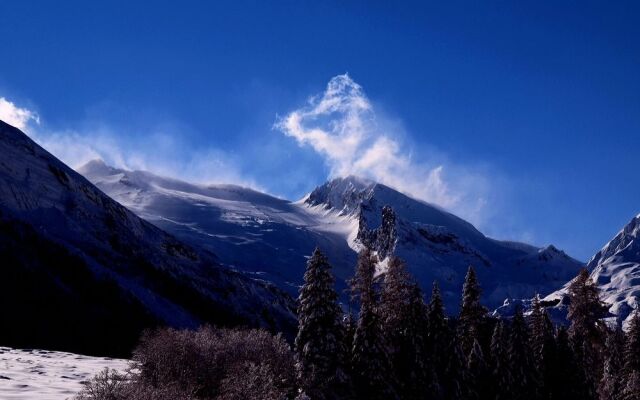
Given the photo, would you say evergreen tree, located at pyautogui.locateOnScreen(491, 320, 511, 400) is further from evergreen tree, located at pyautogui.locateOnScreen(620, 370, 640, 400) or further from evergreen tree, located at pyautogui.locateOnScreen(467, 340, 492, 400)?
evergreen tree, located at pyautogui.locateOnScreen(620, 370, 640, 400)

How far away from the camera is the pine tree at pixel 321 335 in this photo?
3906 cm

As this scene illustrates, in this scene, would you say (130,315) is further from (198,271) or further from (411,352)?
(411,352)

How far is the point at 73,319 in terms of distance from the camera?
68625 millimetres

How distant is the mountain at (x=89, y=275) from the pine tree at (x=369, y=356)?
34.1m

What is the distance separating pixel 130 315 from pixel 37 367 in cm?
4369

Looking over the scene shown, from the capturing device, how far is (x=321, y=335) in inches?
1553

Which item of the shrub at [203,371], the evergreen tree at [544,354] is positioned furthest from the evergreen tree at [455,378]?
the shrub at [203,371]

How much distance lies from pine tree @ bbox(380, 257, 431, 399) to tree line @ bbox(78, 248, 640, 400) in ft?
0.23

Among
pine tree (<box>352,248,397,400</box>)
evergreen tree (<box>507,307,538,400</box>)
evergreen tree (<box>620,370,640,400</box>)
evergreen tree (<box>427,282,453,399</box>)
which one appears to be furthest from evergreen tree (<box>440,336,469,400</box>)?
evergreen tree (<box>620,370,640,400</box>)

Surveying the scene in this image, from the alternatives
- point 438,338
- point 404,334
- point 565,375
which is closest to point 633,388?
point 565,375

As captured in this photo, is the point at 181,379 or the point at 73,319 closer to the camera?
the point at 181,379

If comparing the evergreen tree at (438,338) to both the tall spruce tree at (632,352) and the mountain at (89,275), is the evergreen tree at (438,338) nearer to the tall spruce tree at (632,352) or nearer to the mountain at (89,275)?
the tall spruce tree at (632,352)

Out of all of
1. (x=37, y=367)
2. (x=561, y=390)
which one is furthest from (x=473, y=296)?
(x=37, y=367)

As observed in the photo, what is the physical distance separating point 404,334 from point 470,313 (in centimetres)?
818
